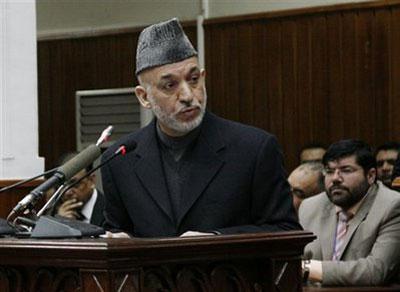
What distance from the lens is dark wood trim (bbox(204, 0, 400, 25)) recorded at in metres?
9.24

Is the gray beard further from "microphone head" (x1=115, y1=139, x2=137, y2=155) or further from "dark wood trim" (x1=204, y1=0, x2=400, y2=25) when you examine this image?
"dark wood trim" (x1=204, y1=0, x2=400, y2=25)

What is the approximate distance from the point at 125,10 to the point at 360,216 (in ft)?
18.7

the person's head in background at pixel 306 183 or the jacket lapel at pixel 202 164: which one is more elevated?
the jacket lapel at pixel 202 164

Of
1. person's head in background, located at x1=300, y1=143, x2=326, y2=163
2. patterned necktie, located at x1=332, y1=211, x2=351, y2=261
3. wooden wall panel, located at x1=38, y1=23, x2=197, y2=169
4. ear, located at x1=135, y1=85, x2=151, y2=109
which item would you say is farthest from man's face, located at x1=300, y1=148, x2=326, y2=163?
ear, located at x1=135, y1=85, x2=151, y2=109

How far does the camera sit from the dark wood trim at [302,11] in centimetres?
924

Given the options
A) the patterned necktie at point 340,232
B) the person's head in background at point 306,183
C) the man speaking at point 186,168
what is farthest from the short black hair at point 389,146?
the man speaking at point 186,168

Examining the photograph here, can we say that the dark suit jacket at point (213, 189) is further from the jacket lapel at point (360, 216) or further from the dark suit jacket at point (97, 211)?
the dark suit jacket at point (97, 211)

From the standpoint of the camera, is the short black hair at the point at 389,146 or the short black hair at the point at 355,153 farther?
the short black hair at the point at 389,146

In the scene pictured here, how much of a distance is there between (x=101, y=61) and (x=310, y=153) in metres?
2.71

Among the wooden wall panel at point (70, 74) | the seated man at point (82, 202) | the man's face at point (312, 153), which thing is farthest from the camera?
the wooden wall panel at point (70, 74)

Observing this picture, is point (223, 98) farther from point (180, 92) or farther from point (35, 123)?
point (180, 92)

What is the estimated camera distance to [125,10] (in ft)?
35.1

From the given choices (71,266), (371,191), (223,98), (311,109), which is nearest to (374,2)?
(311,109)

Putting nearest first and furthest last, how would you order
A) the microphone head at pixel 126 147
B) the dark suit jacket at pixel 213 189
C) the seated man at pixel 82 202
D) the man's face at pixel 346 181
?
the microphone head at pixel 126 147 < the dark suit jacket at pixel 213 189 < the man's face at pixel 346 181 < the seated man at pixel 82 202
